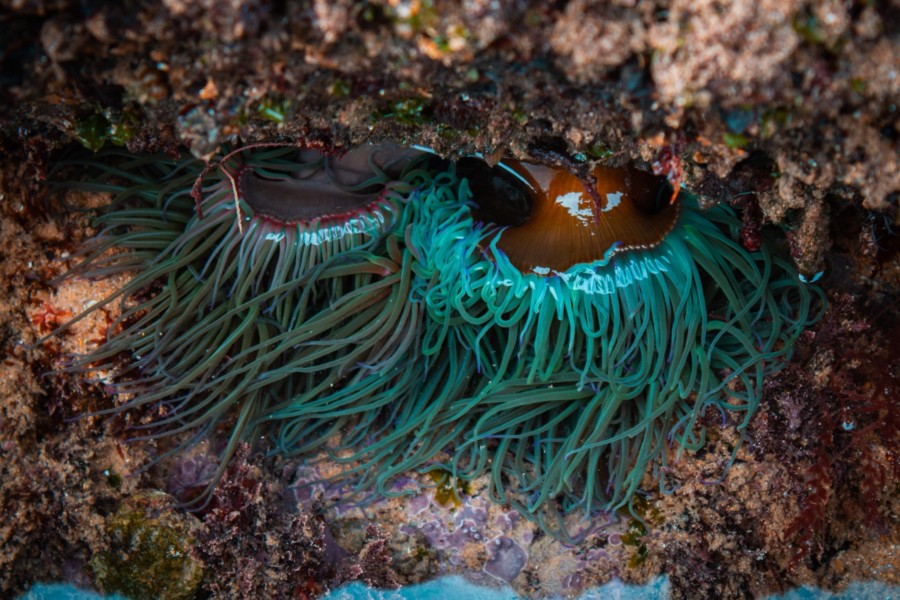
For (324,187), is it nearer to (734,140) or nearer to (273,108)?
(273,108)

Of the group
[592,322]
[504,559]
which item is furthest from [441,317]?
[504,559]

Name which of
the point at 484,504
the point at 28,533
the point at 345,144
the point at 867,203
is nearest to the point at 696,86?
the point at 867,203

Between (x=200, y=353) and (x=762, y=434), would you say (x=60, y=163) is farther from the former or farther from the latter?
(x=762, y=434)

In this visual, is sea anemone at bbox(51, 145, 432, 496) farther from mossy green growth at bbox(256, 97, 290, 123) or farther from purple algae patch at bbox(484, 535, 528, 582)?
mossy green growth at bbox(256, 97, 290, 123)

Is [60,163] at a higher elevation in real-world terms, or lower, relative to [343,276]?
higher

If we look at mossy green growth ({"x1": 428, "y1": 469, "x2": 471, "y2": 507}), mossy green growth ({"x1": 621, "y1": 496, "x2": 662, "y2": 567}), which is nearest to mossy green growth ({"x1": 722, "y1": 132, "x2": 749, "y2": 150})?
mossy green growth ({"x1": 621, "y1": 496, "x2": 662, "y2": 567})
